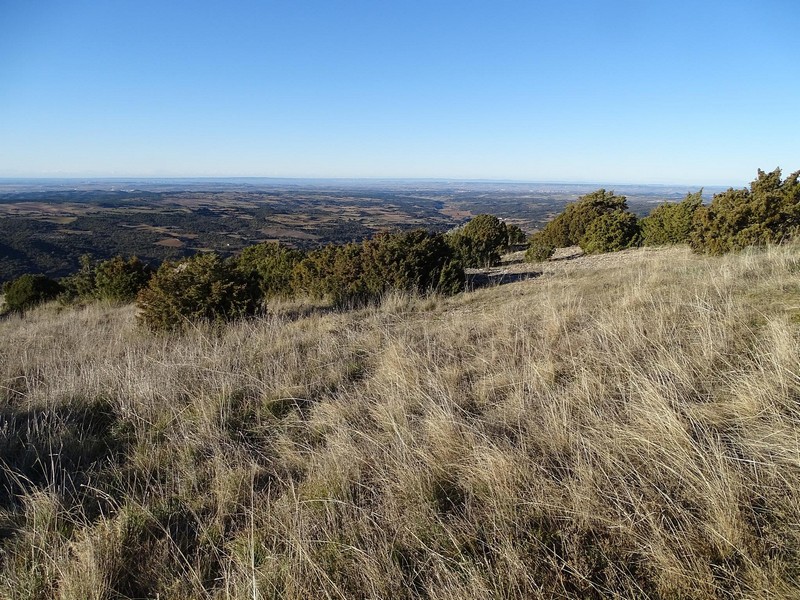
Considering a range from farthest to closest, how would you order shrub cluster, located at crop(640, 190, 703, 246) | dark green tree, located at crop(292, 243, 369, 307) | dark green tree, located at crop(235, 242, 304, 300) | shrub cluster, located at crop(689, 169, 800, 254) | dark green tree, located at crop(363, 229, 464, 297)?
shrub cluster, located at crop(640, 190, 703, 246)
dark green tree, located at crop(235, 242, 304, 300)
shrub cluster, located at crop(689, 169, 800, 254)
dark green tree, located at crop(363, 229, 464, 297)
dark green tree, located at crop(292, 243, 369, 307)

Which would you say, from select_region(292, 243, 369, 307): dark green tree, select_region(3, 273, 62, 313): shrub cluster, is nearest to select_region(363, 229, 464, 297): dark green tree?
select_region(292, 243, 369, 307): dark green tree

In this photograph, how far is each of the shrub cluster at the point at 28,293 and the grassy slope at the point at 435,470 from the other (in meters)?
13.6

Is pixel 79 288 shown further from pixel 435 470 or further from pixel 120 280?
pixel 435 470

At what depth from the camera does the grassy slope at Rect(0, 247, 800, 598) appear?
1.43 metres

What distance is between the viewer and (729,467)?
1654mm

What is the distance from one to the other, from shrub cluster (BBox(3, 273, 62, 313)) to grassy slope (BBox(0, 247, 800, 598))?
13.6 meters

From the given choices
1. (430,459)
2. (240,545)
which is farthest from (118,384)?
(430,459)

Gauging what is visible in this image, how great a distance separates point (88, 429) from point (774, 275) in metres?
6.73

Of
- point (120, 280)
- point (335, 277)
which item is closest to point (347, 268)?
point (335, 277)

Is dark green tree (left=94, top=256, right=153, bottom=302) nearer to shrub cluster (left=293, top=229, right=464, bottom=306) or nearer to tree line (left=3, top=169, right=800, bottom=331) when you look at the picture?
tree line (left=3, top=169, right=800, bottom=331)

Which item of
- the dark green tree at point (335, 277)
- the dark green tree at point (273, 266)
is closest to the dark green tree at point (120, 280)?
the dark green tree at point (273, 266)

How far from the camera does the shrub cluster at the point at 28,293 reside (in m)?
13.8

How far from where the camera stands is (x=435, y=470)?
1993 mm

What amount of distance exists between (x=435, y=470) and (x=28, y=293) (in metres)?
18.0
